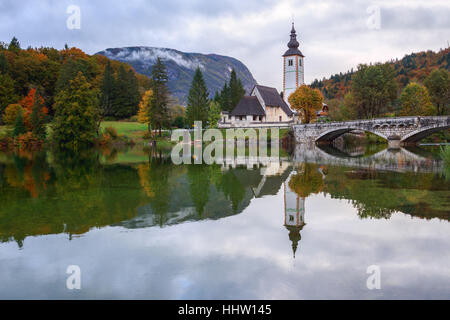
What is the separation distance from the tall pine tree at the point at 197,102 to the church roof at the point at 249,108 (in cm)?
677

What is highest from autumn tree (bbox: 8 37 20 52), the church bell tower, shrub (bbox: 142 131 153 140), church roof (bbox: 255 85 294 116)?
autumn tree (bbox: 8 37 20 52)

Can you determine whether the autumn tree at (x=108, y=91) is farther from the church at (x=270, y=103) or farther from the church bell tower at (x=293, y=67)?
the church bell tower at (x=293, y=67)

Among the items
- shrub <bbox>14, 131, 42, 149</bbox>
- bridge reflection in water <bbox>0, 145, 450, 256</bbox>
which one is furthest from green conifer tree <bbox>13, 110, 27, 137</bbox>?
bridge reflection in water <bbox>0, 145, 450, 256</bbox>

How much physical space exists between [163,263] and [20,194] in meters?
10.2

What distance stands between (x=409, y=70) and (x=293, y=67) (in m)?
77.1

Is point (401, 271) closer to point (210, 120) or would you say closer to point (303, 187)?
point (303, 187)

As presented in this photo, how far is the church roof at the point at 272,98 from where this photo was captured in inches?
3140

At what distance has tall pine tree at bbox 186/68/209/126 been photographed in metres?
71.4

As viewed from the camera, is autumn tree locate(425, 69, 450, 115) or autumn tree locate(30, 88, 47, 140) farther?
autumn tree locate(425, 69, 450, 115)

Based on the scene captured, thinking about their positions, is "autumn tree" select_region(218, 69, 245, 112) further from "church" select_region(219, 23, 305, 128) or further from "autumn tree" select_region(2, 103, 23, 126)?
"autumn tree" select_region(2, 103, 23, 126)

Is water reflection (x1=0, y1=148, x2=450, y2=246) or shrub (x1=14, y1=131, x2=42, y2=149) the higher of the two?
shrub (x1=14, y1=131, x2=42, y2=149)

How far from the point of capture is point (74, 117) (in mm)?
51969

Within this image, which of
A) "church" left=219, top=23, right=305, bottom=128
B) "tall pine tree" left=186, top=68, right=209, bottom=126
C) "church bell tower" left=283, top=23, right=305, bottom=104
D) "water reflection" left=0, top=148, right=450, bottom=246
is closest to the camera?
"water reflection" left=0, top=148, right=450, bottom=246

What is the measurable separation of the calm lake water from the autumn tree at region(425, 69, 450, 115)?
61.8 m
